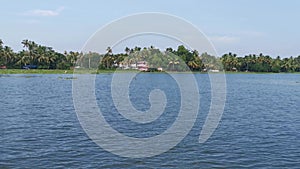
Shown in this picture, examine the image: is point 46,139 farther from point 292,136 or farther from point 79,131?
point 292,136

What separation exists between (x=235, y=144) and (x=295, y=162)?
4.69 metres

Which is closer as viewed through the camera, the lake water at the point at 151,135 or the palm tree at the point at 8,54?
the lake water at the point at 151,135

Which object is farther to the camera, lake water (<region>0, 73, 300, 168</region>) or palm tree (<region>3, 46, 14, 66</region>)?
palm tree (<region>3, 46, 14, 66</region>)

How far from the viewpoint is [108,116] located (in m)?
37.1

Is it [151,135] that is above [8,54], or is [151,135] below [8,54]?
below

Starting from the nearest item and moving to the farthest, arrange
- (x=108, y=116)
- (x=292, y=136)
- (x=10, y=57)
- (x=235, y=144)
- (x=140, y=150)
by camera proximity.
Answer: (x=140, y=150)
(x=235, y=144)
(x=292, y=136)
(x=108, y=116)
(x=10, y=57)

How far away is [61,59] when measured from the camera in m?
193

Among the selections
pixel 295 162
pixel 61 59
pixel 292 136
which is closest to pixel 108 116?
pixel 292 136

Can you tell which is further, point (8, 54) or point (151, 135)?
point (8, 54)

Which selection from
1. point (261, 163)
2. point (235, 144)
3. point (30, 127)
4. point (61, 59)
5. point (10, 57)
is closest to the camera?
point (261, 163)

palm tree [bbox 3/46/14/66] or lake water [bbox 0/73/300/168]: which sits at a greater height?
palm tree [bbox 3/46/14/66]

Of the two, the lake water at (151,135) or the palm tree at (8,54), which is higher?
the palm tree at (8,54)

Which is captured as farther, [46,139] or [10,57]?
[10,57]

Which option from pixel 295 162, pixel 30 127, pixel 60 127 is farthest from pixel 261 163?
pixel 30 127
